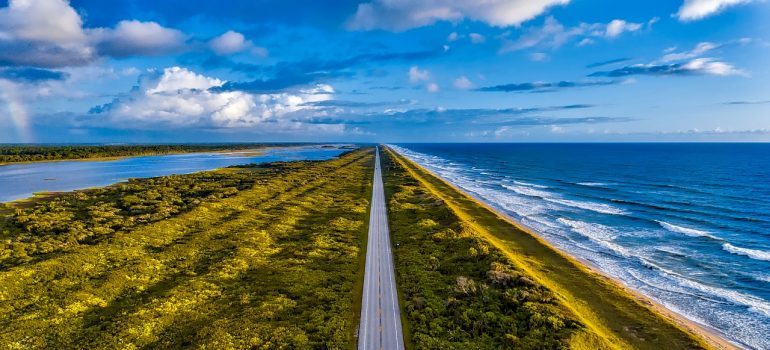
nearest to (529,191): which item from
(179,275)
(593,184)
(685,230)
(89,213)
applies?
(593,184)

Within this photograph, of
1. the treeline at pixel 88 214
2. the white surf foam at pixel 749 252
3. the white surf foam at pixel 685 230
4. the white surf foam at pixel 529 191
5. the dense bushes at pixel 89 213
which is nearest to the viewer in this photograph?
the white surf foam at pixel 749 252

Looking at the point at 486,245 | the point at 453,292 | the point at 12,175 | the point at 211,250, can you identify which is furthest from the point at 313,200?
the point at 12,175

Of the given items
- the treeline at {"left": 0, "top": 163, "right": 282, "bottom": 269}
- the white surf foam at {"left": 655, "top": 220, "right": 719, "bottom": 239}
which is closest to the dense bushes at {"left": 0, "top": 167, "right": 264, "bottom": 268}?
the treeline at {"left": 0, "top": 163, "right": 282, "bottom": 269}

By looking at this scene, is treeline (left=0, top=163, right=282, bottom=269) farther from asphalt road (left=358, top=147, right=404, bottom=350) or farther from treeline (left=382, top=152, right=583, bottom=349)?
treeline (left=382, top=152, right=583, bottom=349)

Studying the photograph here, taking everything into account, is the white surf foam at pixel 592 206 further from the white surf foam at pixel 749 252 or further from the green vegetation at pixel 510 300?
the green vegetation at pixel 510 300

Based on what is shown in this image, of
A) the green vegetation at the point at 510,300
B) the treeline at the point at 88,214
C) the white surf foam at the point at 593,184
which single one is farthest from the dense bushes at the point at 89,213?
the white surf foam at the point at 593,184

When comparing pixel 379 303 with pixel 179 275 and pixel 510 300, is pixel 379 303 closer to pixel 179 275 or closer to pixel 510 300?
pixel 510 300

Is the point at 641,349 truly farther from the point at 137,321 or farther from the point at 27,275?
the point at 27,275
